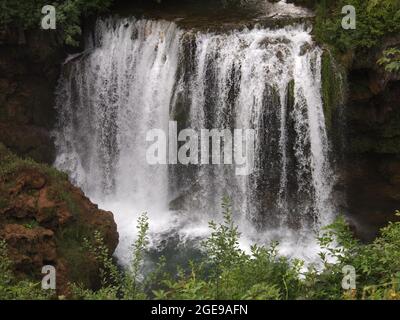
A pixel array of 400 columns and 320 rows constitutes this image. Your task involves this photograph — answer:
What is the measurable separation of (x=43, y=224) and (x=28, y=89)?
4.93 m

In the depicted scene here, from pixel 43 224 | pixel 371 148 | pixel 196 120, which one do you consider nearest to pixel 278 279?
pixel 43 224

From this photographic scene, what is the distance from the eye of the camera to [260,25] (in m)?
12.0

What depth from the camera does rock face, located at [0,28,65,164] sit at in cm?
1289

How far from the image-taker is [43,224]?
9609 mm

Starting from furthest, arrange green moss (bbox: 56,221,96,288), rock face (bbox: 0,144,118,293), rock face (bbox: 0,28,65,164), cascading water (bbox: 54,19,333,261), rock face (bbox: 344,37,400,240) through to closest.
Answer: rock face (bbox: 0,28,65,164) → rock face (bbox: 344,37,400,240) → cascading water (bbox: 54,19,333,261) → green moss (bbox: 56,221,96,288) → rock face (bbox: 0,144,118,293)

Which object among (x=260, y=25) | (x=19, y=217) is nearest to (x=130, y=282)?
(x=19, y=217)

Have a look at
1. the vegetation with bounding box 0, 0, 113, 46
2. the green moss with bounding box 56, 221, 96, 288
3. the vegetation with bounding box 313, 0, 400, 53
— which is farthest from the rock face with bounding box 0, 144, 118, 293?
the vegetation with bounding box 313, 0, 400, 53

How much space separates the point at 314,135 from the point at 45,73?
6.66 m

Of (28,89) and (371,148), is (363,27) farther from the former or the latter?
(28,89)

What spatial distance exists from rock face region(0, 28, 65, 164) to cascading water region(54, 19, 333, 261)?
0.34 metres

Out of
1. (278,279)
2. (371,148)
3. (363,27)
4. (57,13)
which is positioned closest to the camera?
(278,279)

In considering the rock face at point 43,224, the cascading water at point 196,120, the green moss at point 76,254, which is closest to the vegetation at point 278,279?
the rock face at point 43,224

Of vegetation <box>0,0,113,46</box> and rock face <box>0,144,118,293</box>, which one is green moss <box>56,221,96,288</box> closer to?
rock face <box>0,144,118,293</box>

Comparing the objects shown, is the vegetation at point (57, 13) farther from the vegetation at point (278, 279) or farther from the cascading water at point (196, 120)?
the vegetation at point (278, 279)
